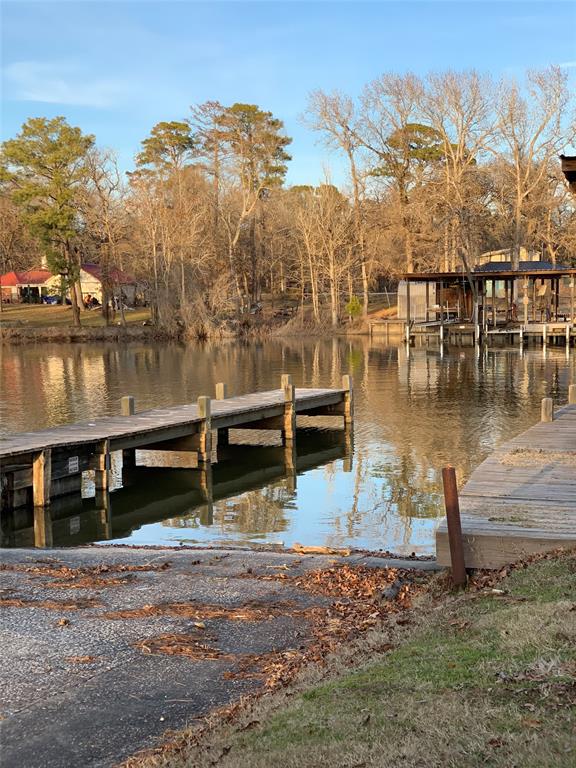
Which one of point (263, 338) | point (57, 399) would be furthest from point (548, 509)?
point (263, 338)

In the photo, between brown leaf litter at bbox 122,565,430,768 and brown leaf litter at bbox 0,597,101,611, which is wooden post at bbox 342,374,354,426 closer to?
brown leaf litter at bbox 122,565,430,768

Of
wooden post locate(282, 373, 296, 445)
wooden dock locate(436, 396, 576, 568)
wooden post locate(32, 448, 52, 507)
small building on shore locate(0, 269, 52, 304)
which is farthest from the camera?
small building on shore locate(0, 269, 52, 304)

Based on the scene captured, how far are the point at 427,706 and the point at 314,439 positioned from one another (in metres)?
19.3

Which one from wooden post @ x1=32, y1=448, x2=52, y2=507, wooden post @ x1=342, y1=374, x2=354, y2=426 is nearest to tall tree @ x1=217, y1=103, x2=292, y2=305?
wooden post @ x1=342, y1=374, x2=354, y2=426

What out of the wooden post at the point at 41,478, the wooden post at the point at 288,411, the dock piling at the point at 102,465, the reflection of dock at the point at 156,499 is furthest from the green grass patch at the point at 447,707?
the wooden post at the point at 288,411

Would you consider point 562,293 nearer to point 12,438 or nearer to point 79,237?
point 79,237

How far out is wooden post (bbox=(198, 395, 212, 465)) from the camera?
778 inches

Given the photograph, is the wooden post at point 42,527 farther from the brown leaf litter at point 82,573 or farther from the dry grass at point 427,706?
the dry grass at point 427,706

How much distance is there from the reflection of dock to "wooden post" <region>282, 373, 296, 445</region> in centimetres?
47

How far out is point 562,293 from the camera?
3314 inches

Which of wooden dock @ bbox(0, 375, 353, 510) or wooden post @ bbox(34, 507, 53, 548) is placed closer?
wooden post @ bbox(34, 507, 53, 548)

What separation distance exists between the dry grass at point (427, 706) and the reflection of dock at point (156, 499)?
8710 millimetres

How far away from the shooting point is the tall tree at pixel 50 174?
224ft

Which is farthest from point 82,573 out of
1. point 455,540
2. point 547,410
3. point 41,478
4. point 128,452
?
point 547,410
